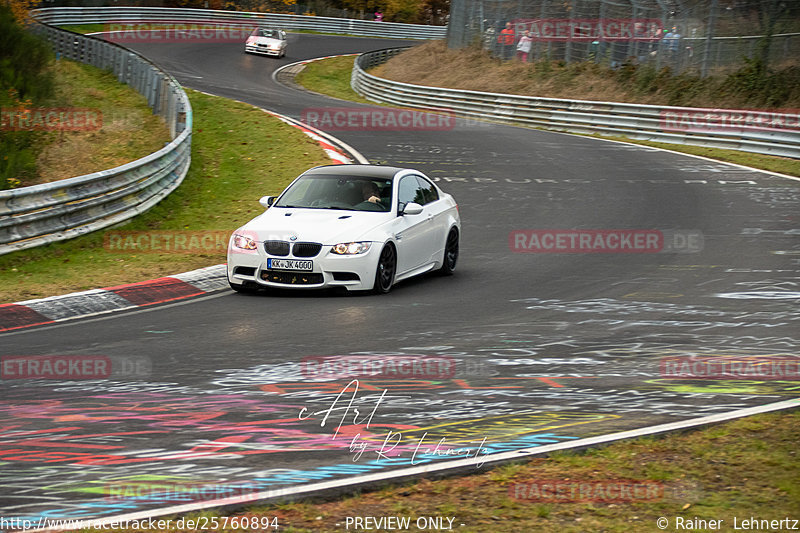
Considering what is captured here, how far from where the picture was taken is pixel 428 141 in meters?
28.0

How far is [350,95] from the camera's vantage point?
151 ft

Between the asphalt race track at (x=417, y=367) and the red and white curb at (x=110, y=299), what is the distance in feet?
1.47

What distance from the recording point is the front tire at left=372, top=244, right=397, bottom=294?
12125 mm

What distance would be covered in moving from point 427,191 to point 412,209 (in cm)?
129

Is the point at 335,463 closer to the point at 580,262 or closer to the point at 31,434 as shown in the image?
the point at 31,434

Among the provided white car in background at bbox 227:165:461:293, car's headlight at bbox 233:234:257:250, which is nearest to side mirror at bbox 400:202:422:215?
white car in background at bbox 227:165:461:293

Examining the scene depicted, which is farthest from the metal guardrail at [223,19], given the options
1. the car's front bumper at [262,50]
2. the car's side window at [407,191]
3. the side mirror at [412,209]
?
the side mirror at [412,209]

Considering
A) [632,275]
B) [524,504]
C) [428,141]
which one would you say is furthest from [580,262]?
[428,141]

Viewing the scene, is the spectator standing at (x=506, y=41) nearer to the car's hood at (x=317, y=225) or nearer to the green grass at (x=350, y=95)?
the green grass at (x=350, y=95)

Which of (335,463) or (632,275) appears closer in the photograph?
(335,463)

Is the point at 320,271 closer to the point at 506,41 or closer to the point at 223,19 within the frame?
the point at 506,41

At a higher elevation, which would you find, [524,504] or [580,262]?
[524,504]

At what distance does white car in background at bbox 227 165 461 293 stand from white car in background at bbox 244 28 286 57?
41.9 metres

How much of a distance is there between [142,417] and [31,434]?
711 millimetres
